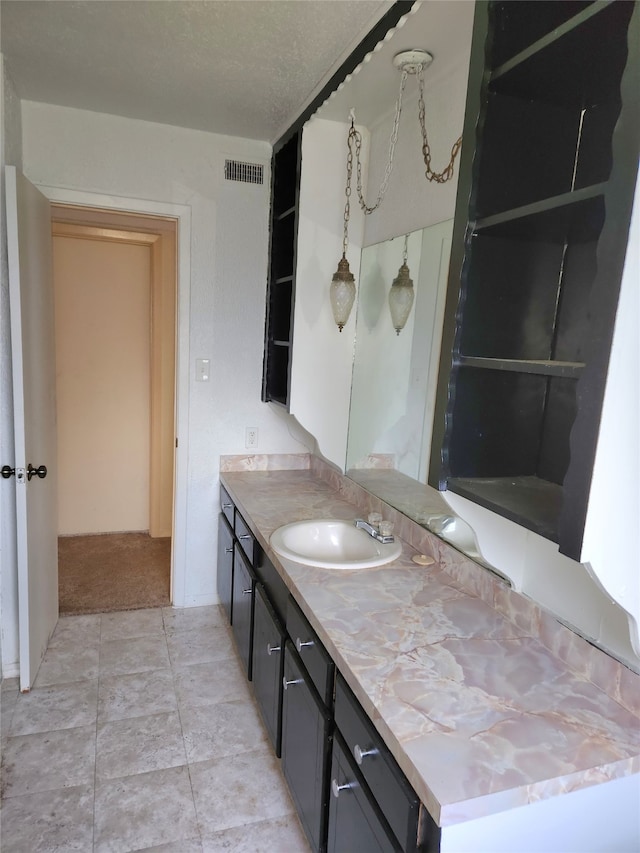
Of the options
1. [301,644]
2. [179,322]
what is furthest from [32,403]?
[301,644]

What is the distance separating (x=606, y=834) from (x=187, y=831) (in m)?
1.27

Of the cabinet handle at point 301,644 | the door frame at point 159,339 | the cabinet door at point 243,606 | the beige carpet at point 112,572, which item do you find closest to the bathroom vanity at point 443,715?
the cabinet handle at point 301,644

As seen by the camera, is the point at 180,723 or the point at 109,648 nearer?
the point at 180,723

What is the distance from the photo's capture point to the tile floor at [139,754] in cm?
172

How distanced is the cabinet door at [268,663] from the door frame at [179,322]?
0.97 metres

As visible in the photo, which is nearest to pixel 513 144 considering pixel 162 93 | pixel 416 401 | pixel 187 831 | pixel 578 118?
pixel 578 118

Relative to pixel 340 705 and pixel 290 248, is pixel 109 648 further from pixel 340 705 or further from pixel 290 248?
pixel 290 248

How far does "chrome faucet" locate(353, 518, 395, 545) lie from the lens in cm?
195

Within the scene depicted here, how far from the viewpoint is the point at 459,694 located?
117 cm

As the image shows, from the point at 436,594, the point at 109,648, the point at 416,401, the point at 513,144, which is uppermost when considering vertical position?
the point at 513,144

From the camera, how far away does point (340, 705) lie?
1319 mm

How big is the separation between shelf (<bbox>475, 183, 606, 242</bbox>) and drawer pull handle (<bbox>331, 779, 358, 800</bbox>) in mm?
1239

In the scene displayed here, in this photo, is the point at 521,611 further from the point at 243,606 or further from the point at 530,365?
the point at 243,606

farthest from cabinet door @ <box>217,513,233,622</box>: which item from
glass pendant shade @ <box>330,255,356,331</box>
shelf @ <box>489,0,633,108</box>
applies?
shelf @ <box>489,0,633,108</box>
